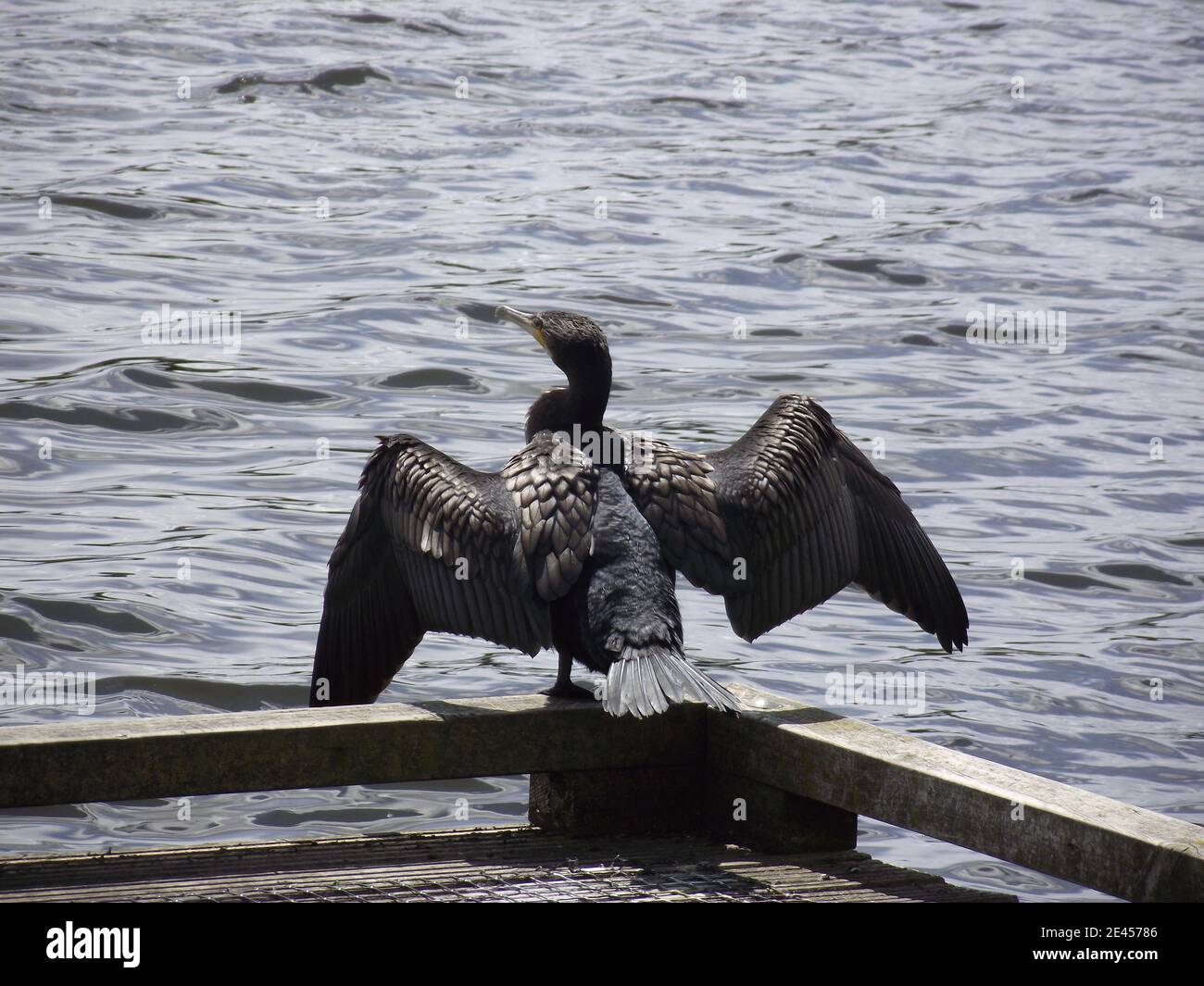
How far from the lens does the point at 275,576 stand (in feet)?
26.3

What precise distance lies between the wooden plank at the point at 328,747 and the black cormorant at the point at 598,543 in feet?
0.60

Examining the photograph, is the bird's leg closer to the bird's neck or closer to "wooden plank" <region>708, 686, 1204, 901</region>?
"wooden plank" <region>708, 686, 1204, 901</region>

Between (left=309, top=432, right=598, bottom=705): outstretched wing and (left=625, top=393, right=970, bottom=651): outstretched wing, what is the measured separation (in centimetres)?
25

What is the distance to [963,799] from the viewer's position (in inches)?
147

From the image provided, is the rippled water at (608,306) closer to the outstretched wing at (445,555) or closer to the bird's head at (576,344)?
the outstretched wing at (445,555)

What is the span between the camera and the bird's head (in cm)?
468

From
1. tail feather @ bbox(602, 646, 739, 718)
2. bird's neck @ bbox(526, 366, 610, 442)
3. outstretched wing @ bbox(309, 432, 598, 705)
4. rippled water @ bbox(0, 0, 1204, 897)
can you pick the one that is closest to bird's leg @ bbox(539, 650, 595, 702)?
outstretched wing @ bbox(309, 432, 598, 705)

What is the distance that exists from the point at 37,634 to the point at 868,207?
10.1 m

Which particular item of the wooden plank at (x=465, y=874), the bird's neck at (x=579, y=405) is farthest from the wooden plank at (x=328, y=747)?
the bird's neck at (x=579, y=405)

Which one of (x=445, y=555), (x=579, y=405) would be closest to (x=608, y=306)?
→ (x=579, y=405)

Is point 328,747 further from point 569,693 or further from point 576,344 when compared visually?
point 576,344

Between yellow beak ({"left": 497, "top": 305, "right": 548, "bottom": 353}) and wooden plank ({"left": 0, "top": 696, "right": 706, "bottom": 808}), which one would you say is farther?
yellow beak ({"left": 497, "top": 305, "right": 548, "bottom": 353})
